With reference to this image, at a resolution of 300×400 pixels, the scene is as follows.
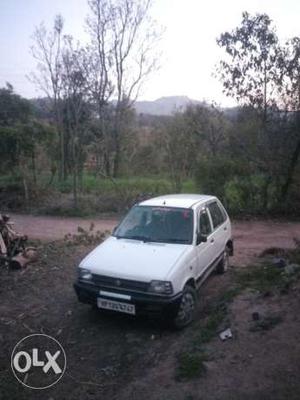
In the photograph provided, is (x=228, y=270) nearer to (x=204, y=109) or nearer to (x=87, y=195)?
(x=87, y=195)

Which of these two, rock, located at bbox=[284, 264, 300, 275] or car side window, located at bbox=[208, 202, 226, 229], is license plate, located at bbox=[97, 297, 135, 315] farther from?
rock, located at bbox=[284, 264, 300, 275]

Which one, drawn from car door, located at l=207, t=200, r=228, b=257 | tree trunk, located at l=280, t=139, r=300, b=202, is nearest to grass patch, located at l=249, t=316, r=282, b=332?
car door, located at l=207, t=200, r=228, b=257

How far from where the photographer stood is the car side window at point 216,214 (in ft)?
24.7

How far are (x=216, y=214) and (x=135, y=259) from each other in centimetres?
251

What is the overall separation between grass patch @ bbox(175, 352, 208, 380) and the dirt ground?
0.07 meters

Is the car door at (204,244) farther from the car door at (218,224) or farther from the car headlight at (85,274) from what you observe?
the car headlight at (85,274)

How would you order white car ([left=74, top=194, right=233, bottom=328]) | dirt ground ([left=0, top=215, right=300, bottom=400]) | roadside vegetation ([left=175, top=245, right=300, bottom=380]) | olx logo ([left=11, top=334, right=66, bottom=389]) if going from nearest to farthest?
1. dirt ground ([left=0, top=215, right=300, bottom=400])
2. olx logo ([left=11, top=334, right=66, bottom=389])
3. roadside vegetation ([left=175, top=245, right=300, bottom=380])
4. white car ([left=74, top=194, right=233, bottom=328])

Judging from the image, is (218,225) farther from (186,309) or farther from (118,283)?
(118,283)

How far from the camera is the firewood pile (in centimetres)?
799

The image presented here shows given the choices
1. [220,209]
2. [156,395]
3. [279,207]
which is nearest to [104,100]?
[279,207]

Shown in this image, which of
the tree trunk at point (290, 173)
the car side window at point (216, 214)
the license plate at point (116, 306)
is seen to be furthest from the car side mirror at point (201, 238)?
the tree trunk at point (290, 173)

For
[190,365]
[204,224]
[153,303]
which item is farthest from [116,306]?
[204,224]

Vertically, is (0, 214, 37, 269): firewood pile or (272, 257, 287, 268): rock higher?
(0, 214, 37, 269): firewood pile

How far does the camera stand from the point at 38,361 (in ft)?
16.7
